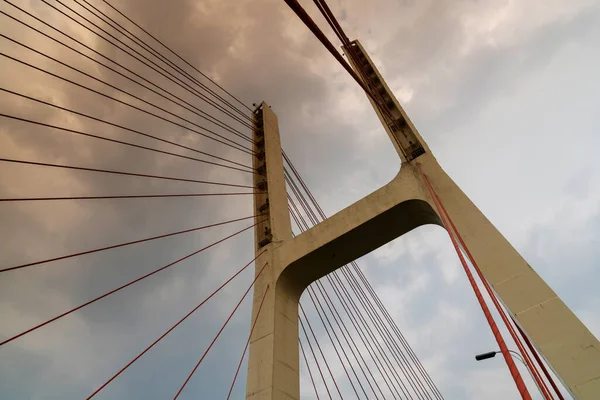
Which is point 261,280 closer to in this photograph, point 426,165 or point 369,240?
point 369,240

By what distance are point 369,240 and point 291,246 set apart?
4.84 ft

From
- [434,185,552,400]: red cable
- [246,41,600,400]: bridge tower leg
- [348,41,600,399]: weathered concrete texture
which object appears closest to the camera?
[434,185,552,400]: red cable

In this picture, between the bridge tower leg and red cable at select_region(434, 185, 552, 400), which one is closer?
red cable at select_region(434, 185, 552, 400)

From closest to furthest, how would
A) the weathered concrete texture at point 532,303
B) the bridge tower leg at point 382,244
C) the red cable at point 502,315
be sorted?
the red cable at point 502,315 → the weathered concrete texture at point 532,303 → the bridge tower leg at point 382,244

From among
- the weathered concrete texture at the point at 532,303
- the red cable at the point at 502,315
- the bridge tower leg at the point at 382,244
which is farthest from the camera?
the bridge tower leg at the point at 382,244

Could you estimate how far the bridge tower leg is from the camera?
363 cm

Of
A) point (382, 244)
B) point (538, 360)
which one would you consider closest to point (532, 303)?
point (538, 360)

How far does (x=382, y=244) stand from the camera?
22.5 ft

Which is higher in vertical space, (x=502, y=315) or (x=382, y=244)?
(x=382, y=244)

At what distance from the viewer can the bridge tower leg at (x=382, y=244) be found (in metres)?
3.63

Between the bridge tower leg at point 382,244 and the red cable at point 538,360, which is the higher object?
the bridge tower leg at point 382,244

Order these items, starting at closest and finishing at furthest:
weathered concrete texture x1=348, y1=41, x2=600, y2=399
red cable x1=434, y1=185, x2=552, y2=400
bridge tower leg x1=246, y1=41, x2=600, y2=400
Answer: red cable x1=434, y1=185, x2=552, y2=400, weathered concrete texture x1=348, y1=41, x2=600, y2=399, bridge tower leg x1=246, y1=41, x2=600, y2=400

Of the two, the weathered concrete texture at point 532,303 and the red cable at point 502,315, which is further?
the weathered concrete texture at point 532,303

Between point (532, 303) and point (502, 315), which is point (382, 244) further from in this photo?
point (502, 315)
